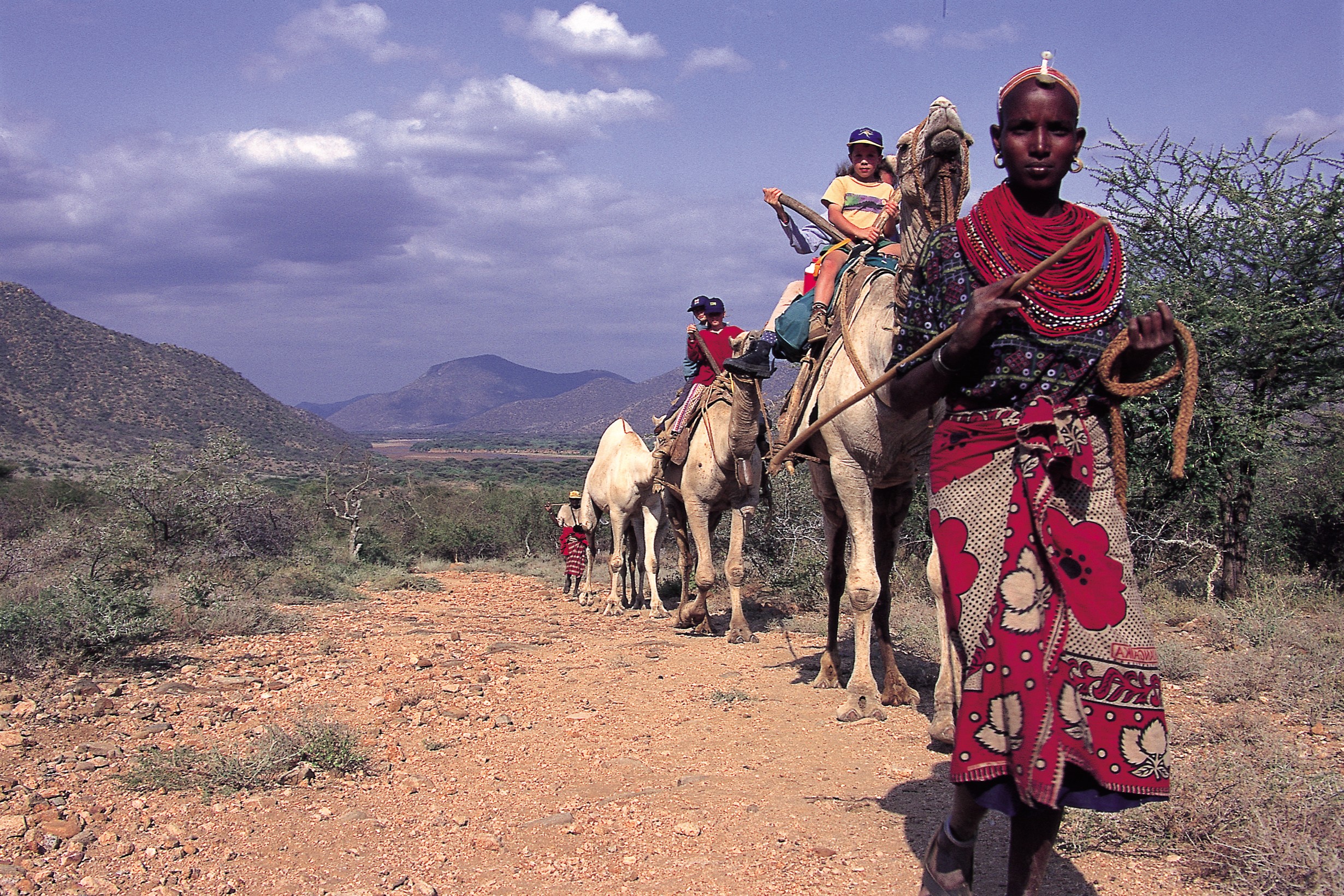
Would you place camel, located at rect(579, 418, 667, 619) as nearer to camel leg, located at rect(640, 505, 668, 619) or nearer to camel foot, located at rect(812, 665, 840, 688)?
camel leg, located at rect(640, 505, 668, 619)

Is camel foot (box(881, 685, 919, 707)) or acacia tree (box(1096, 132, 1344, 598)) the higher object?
acacia tree (box(1096, 132, 1344, 598))

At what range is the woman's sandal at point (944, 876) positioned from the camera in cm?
279

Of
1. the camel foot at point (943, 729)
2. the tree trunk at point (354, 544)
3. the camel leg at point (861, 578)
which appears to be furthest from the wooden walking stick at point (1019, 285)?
the tree trunk at point (354, 544)

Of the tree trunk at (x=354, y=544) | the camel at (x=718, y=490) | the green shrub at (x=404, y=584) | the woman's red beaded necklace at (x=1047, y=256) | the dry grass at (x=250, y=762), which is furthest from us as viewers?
the tree trunk at (x=354, y=544)

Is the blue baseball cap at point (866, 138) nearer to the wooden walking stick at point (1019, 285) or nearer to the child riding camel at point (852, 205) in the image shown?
the child riding camel at point (852, 205)

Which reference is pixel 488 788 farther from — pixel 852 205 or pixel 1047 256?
pixel 852 205

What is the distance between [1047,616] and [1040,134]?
1384mm

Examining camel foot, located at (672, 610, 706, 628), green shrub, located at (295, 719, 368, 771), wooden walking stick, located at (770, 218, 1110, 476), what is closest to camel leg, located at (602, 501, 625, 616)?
camel foot, located at (672, 610, 706, 628)

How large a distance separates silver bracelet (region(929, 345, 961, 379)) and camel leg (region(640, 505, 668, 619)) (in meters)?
9.56

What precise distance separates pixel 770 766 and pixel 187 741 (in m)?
3.32

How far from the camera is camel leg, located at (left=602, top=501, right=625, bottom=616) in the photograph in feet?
41.5

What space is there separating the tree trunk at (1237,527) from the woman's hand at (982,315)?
279 inches

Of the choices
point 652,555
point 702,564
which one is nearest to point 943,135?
point 702,564

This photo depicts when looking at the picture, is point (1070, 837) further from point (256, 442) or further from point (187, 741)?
point (256, 442)
